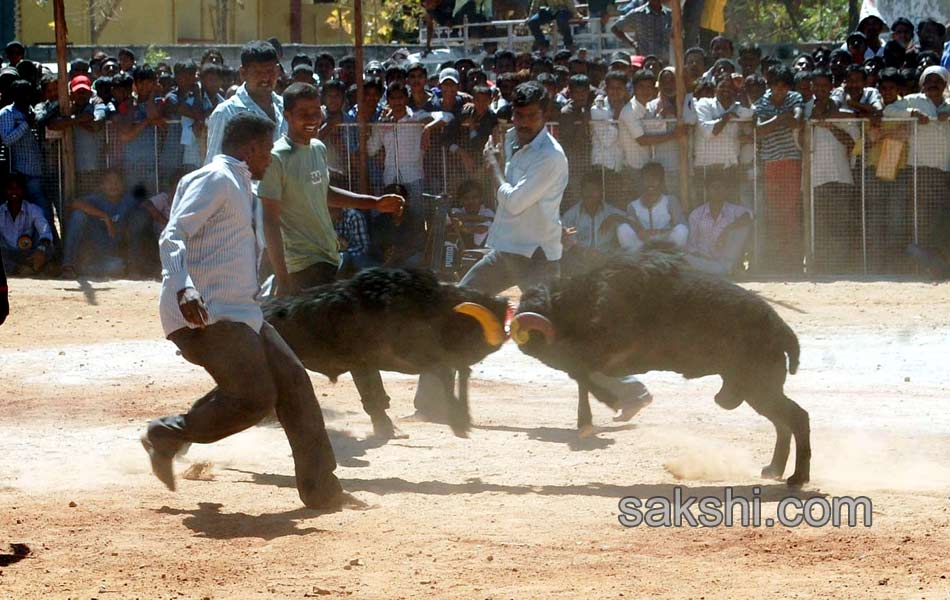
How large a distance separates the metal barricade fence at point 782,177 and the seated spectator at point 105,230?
2500mm

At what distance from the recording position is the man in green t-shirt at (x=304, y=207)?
8.50m

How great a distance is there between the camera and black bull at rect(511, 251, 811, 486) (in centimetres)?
753

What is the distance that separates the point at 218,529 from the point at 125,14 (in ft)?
103

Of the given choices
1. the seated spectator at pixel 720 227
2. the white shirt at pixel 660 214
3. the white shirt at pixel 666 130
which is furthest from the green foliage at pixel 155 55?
the seated spectator at pixel 720 227

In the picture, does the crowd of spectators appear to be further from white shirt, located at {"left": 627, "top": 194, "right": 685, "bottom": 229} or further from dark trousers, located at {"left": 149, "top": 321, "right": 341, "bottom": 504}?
dark trousers, located at {"left": 149, "top": 321, "right": 341, "bottom": 504}

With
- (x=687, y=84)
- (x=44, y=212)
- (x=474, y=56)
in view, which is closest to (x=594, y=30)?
(x=474, y=56)

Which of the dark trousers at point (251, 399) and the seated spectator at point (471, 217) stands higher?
the seated spectator at point (471, 217)

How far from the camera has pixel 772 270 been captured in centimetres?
1523

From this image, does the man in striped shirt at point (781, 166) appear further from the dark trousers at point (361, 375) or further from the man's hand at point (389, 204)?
the dark trousers at point (361, 375)

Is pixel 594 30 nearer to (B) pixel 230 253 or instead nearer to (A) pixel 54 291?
(A) pixel 54 291

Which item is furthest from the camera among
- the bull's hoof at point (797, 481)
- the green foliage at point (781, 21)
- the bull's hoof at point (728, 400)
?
the green foliage at point (781, 21)

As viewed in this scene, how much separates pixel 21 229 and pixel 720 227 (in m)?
7.91

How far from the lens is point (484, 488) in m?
7.51

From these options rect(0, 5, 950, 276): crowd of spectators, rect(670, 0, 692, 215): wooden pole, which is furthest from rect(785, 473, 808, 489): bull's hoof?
rect(670, 0, 692, 215): wooden pole
